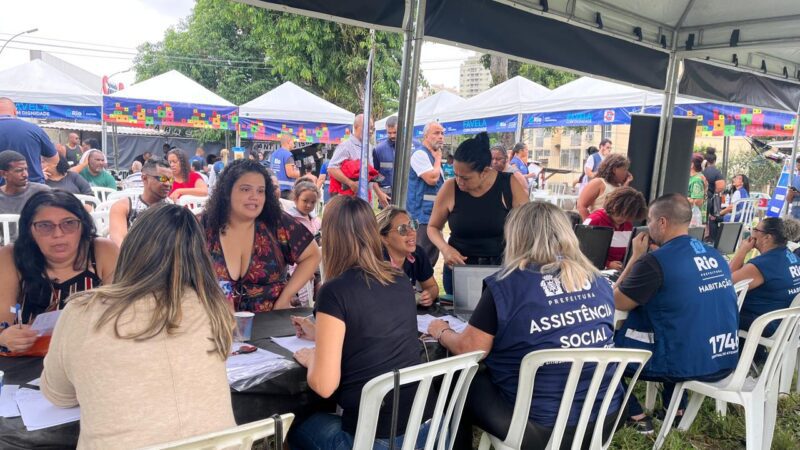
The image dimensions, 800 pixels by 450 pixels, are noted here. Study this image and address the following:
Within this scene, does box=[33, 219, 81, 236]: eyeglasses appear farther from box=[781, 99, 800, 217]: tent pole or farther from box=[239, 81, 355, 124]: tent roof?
box=[781, 99, 800, 217]: tent pole

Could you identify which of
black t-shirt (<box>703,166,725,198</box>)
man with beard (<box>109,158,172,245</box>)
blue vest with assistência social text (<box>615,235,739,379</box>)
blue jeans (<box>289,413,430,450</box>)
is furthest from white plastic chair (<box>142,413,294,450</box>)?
black t-shirt (<box>703,166,725,198</box>)

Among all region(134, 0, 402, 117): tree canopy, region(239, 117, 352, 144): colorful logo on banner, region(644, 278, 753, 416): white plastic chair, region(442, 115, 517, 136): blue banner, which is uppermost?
region(134, 0, 402, 117): tree canopy

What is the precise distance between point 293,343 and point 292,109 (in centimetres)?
809

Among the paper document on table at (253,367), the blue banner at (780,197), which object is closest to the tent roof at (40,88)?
the paper document on table at (253,367)

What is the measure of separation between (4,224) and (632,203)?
4.44m

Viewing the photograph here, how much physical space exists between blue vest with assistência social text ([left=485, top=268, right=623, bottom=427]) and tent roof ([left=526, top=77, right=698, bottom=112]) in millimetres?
5698

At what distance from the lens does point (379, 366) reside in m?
1.86

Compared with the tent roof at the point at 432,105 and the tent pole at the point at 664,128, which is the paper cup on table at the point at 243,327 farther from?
the tent roof at the point at 432,105

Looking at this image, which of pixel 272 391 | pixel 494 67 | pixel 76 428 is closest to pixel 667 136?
pixel 272 391

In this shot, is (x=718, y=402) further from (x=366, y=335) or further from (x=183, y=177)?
(x=183, y=177)

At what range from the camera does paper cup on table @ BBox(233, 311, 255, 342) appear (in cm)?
208

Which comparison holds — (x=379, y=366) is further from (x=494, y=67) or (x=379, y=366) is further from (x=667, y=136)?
(x=494, y=67)

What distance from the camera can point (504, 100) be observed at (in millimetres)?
9195

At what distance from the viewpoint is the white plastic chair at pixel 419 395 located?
5.11 feet
